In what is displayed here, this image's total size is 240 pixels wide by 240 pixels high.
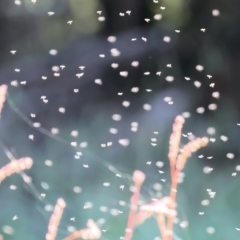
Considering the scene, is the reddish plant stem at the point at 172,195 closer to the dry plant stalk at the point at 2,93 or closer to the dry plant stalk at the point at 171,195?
the dry plant stalk at the point at 171,195

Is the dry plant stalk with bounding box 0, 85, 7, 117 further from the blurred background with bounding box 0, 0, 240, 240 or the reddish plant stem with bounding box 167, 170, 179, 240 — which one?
the reddish plant stem with bounding box 167, 170, 179, 240

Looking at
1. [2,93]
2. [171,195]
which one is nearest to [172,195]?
[171,195]

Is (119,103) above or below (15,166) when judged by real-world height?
above

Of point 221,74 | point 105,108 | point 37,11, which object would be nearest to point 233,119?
point 221,74

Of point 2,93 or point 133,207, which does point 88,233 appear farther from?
point 2,93

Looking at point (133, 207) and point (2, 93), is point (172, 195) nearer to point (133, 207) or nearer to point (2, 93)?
point (133, 207)

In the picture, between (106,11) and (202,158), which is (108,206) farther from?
(106,11)

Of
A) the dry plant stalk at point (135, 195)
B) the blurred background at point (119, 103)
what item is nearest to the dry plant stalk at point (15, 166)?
the blurred background at point (119, 103)
